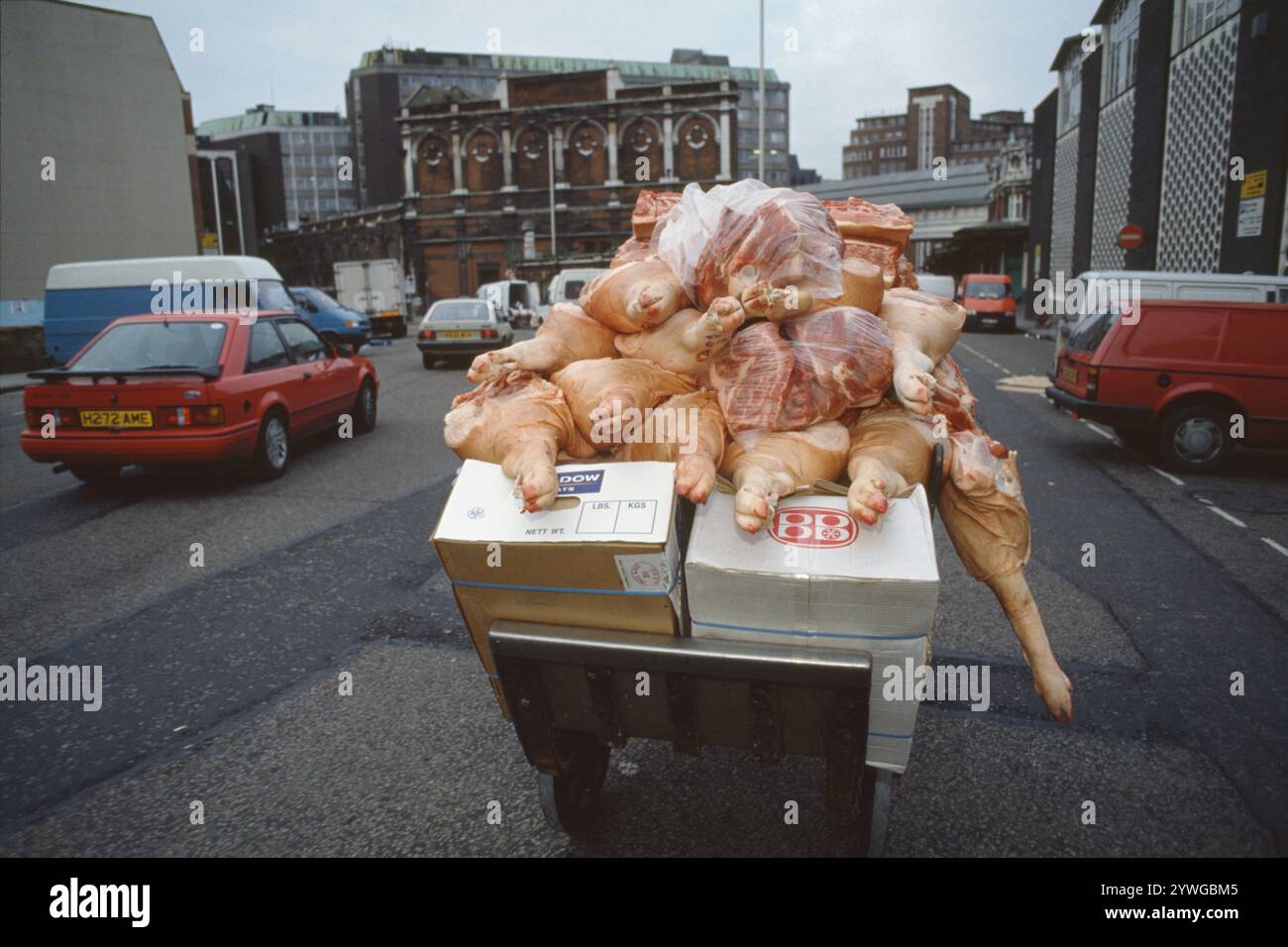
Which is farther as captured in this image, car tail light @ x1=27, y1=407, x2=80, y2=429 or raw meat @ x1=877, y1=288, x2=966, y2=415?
car tail light @ x1=27, y1=407, x2=80, y2=429

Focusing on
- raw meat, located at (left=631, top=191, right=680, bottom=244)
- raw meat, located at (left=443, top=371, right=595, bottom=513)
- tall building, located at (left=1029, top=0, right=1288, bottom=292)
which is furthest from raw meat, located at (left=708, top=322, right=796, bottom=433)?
tall building, located at (left=1029, top=0, right=1288, bottom=292)

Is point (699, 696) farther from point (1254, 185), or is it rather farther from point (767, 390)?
point (1254, 185)

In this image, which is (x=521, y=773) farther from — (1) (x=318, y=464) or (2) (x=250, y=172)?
(2) (x=250, y=172)

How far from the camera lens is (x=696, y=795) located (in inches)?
128

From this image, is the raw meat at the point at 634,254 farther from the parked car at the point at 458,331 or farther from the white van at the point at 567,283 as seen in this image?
the white van at the point at 567,283

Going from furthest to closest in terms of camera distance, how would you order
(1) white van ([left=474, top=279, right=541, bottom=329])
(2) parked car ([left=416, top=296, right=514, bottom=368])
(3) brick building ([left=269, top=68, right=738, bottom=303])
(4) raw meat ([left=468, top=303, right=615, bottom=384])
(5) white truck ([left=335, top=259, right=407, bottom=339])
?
(3) brick building ([left=269, top=68, right=738, bottom=303]) → (5) white truck ([left=335, top=259, right=407, bottom=339]) → (1) white van ([left=474, top=279, right=541, bottom=329]) → (2) parked car ([left=416, top=296, right=514, bottom=368]) → (4) raw meat ([left=468, top=303, right=615, bottom=384])

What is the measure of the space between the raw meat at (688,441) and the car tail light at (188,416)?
246 inches

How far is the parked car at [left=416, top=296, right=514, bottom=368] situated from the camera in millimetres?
19922

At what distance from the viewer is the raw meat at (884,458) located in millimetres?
2268

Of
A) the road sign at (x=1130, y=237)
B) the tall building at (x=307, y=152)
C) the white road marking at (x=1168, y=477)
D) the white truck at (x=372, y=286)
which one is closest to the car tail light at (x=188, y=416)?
the white road marking at (x=1168, y=477)

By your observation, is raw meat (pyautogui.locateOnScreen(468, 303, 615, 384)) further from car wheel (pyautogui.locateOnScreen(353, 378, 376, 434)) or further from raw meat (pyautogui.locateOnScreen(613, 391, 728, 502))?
car wheel (pyautogui.locateOnScreen(353, 378, 376, 434))

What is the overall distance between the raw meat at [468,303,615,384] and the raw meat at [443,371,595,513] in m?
0.04

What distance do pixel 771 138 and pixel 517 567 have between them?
12973cm
